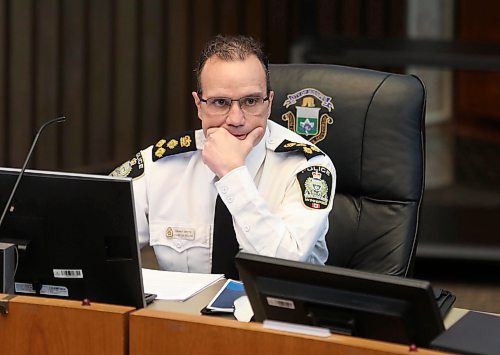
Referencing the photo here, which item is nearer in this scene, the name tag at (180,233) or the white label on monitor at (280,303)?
the white label on monitor at (280,303)

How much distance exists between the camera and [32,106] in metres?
5.00

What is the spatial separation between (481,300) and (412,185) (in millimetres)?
1917

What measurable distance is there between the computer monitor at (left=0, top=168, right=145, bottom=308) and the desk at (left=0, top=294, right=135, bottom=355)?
89 millimetres

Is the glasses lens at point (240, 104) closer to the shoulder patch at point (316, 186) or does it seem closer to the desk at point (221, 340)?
the shoulder patch at point (316, 186)

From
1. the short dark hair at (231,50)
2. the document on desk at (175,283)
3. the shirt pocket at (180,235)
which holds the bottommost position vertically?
the document on desk at (175,283)

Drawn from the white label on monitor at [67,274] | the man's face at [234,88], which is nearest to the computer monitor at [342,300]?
the white label on monitor at [67,274]

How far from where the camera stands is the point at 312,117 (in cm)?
260

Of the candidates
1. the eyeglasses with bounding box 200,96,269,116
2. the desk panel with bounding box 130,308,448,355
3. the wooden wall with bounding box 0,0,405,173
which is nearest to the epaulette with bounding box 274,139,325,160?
the eyeglasses with bounding box 200,96,269,116

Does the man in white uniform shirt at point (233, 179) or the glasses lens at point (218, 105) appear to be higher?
the glasses lens at point (218, 105)

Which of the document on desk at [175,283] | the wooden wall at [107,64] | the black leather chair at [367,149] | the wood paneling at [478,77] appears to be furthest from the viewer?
the wood paneling at [478,77]

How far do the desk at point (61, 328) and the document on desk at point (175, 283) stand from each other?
0.26m

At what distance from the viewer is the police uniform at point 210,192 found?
2.26 m

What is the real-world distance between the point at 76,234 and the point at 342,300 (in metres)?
0.53

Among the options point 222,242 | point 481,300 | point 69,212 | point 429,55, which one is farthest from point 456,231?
point 69,212
